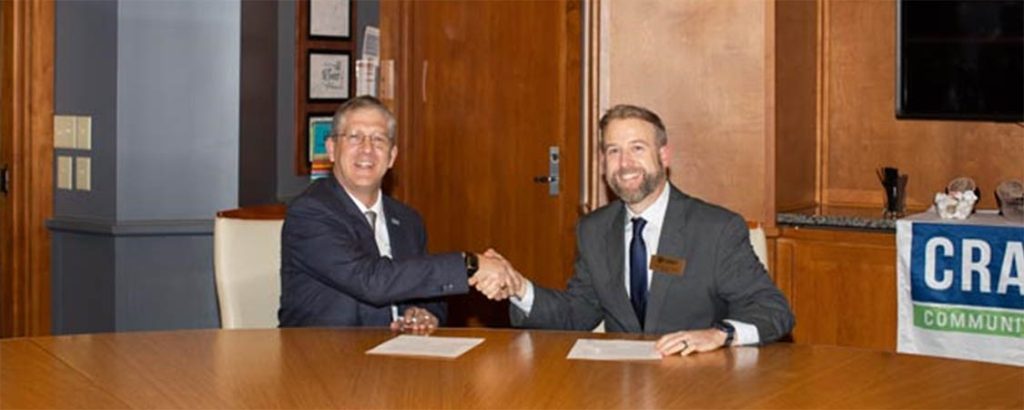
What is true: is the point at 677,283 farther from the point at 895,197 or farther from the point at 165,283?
the point at 165,283

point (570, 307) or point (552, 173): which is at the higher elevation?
point (552, 173)

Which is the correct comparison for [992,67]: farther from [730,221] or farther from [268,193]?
[268,193]

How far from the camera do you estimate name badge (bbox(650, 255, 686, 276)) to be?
384 centimetres

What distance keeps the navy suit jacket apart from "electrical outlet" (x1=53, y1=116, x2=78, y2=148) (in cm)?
185

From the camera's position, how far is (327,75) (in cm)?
616

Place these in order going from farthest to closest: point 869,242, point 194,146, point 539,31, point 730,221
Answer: point 539,31
point 194,146
point 869,242
point 730,221

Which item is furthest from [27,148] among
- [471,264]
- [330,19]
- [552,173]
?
[471,264]

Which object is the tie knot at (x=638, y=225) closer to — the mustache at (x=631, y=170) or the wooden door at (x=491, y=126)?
the mustache at (x=631, y=170)

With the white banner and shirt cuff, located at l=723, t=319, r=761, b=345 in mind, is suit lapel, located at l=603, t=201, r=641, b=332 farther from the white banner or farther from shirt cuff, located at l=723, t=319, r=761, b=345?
the white banner

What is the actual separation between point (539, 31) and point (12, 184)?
193 centimetres

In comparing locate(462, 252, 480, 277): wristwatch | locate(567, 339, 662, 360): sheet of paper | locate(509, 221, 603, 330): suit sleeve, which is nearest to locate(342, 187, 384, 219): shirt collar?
locate(462, 252, 480, 277): wristwatch

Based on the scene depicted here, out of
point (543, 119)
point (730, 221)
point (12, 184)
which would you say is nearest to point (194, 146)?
point (12, 184)

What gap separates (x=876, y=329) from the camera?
5.33 m

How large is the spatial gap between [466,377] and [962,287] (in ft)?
7.79
